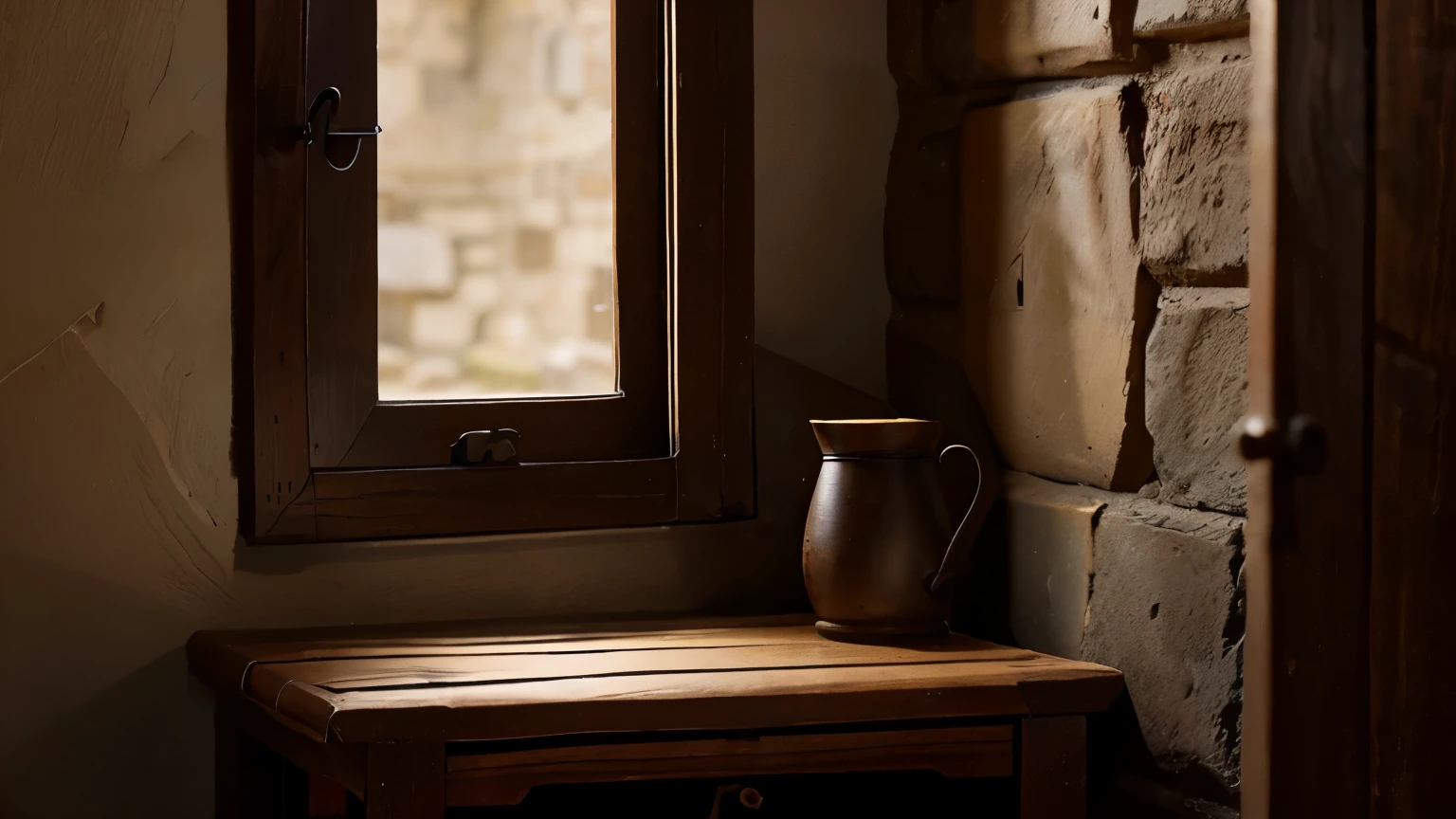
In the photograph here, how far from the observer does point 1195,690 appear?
4.21 feet

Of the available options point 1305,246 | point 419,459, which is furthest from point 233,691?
point 1305,246

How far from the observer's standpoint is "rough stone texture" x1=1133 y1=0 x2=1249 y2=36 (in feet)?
4.01

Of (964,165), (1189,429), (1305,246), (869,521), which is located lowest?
A: (869,521)

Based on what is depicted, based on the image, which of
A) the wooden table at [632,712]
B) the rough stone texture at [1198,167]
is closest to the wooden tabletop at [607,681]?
the wooden table at [632,712]

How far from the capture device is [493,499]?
→ 1631 mm

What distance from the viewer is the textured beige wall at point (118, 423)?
1.46 meters

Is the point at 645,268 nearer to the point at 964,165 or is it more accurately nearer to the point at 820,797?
the point at 964,165

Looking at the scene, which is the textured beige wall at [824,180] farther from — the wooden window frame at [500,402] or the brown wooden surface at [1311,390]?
the brown wooden surface at [1311,390]

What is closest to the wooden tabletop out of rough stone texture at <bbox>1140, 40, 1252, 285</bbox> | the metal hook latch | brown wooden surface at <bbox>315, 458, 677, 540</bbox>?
brown wooden surface at <bbox>315, 458, 677, 540</bbox>

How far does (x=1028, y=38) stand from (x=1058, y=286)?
280 millimetres

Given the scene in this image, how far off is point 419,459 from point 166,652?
0.35 meters

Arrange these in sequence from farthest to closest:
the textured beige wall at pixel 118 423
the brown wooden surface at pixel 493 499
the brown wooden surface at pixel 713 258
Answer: the brown wooden surface at pixel 713 258 < the brown wooden surface at pixel 493 499 < the textured beige wall at pixel 118 423

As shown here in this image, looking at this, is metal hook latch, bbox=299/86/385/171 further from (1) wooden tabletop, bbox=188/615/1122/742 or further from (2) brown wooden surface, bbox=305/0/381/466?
(1) wooden tabletop, bbox=188/615/1122/742

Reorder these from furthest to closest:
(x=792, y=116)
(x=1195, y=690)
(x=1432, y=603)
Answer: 1. (x=792, y=116)
2. (x=1195, y=690)
3. (x=1432, y=603)
